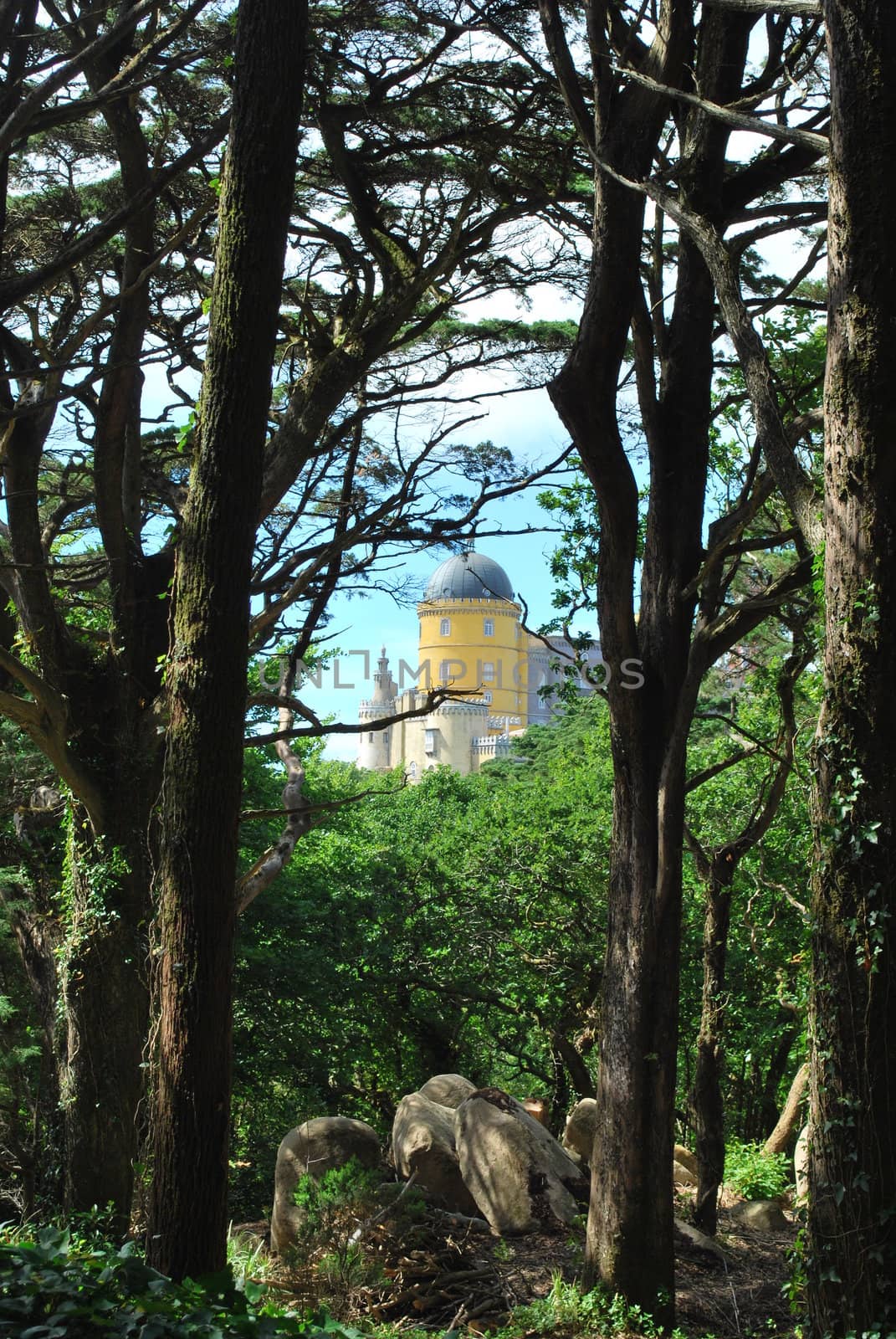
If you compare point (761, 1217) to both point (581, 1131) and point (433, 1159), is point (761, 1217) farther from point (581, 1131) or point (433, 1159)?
point (433, 1159)

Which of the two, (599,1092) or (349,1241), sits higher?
(599,1092)

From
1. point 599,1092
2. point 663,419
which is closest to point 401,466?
point 663,419

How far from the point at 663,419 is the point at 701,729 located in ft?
39.4

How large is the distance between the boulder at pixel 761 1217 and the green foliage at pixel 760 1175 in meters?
0.59

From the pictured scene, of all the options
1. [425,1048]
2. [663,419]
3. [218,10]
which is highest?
[218,10]

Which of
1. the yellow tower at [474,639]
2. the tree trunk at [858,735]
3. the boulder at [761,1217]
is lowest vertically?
the boulder at [761,1217]

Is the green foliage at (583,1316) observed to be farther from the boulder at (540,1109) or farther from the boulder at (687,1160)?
the boulder at (540,1109)

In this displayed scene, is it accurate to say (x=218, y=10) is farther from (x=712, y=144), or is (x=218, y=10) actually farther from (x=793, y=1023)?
(x=793, y=1023)

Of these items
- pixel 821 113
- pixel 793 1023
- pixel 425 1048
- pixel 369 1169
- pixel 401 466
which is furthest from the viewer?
pixel 425 1048

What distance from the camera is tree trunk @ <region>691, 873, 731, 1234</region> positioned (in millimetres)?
9492

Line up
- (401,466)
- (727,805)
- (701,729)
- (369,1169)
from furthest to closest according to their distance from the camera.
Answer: (701,729) < (727,805) < (401,466) < (369,1169)

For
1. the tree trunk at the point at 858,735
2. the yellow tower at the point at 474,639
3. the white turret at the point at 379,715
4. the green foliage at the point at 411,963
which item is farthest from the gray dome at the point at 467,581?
the tree trunk at the point at 858,735

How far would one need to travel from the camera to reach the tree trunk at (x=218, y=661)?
468 cm

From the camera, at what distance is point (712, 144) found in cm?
764
